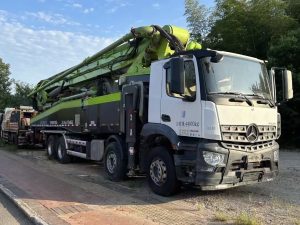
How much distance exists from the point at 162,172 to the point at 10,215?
3.15m

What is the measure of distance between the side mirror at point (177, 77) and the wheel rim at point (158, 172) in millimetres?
1741

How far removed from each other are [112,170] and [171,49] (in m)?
3.49

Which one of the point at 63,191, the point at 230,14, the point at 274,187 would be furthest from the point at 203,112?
the point at 230,14

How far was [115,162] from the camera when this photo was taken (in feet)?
37.4

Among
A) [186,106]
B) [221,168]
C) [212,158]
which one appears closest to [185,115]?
[186,106]

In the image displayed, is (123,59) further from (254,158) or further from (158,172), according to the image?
(254,158)

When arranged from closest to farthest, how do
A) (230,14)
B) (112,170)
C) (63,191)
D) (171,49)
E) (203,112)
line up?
1. (203,112)
2. (63,191)
3. (171,49)
4. (112,170)
5. (230,14)

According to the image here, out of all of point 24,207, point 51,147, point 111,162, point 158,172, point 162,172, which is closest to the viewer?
point 24,207

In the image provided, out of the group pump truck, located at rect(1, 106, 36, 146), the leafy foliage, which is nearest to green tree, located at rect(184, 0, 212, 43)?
pump truck, located at rect(1, 106, 36, 146)

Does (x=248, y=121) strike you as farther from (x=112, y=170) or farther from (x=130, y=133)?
(x=112, y=170)

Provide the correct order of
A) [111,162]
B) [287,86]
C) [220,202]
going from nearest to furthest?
[220,202] < [287,86] < [111,162]

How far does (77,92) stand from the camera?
15.8 m

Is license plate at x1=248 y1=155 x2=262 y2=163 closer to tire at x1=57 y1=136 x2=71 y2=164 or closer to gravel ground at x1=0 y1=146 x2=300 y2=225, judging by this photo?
gravel ground at x1=0 y1=146 x2=300 y2=225

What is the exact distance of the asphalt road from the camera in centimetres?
754
